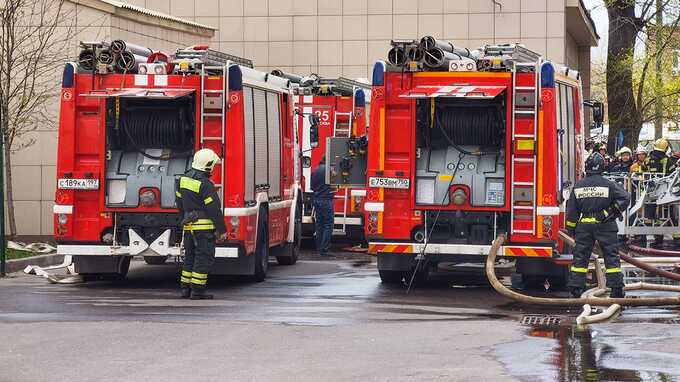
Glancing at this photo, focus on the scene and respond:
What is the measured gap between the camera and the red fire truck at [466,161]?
16156 millimetres

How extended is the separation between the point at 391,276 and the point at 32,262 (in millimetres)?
5682

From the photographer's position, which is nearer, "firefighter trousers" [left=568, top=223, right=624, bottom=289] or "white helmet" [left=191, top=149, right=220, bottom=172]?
"firefighter trousers" [left=568, top=223, right=624, bottom=289]

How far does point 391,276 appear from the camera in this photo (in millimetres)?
17625

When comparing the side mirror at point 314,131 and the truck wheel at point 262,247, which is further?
the side mirror at point 314,131

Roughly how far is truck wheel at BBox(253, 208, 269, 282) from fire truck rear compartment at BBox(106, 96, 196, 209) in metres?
1.45

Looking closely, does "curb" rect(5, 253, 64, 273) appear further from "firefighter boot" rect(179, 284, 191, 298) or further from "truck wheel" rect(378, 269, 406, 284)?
"truck wheel" rect(378, 269, 406, 284)

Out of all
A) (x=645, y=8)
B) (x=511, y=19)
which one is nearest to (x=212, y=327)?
(x=511, y=19)

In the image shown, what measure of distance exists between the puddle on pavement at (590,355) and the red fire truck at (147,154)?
5145 millimetres

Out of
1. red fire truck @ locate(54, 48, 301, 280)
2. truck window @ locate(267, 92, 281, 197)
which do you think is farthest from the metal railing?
red fire truck @ locate(54, 48, 301, 280)

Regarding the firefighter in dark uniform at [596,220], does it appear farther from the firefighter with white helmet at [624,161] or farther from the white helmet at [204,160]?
the firefighter with white helmet at [624,161]

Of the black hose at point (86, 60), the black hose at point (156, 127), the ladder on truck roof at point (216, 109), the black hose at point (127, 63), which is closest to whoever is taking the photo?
the ladder on truck roof at point (216, 109)

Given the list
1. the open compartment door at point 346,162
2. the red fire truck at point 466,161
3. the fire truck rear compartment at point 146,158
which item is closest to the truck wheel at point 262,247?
the open compartment door at point 346,162

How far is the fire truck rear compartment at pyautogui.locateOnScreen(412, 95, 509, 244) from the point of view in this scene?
16.4 metres

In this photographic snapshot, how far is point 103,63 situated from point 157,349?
20.5ft
